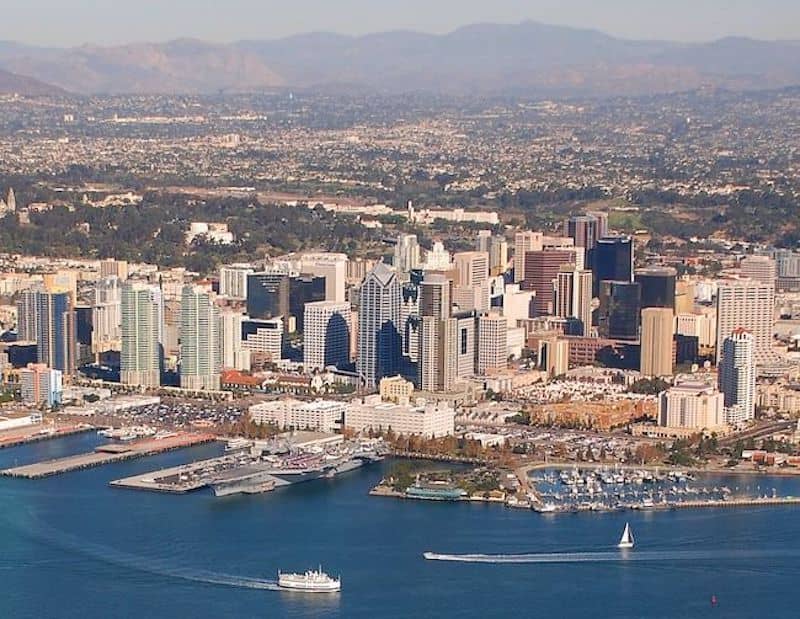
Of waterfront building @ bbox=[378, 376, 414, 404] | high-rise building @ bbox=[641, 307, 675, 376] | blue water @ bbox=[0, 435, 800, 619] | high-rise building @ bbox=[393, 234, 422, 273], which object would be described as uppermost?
high-rise building @ bbox=[393, 234, 422, 273]

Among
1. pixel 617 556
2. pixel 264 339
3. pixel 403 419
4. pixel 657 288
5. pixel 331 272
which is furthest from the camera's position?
pixel 331 272


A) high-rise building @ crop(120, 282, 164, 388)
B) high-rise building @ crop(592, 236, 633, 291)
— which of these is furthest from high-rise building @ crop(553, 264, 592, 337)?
high-rise building @ crop(120, 282, 164, 388)

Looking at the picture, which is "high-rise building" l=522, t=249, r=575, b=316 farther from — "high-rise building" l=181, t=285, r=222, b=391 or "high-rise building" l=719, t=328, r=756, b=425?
"high-rise building" l=719, t=328, r=756, b=425

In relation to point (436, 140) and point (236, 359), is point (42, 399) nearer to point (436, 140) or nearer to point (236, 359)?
point (236, 359)

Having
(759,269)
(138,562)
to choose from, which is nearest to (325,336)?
(759,269)

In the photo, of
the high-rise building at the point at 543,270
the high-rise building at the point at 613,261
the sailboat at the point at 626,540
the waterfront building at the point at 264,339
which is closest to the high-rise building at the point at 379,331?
the waterfront building at the point at 264,339

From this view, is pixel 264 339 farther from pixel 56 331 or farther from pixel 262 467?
pixel 262 467
